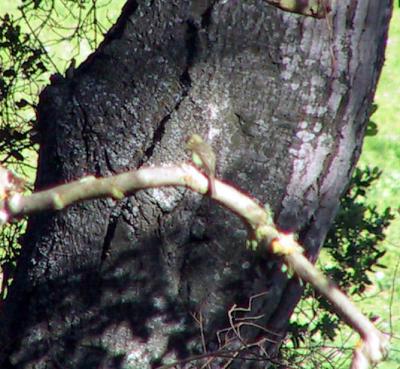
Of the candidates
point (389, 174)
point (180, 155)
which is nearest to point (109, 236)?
point (180, 155)

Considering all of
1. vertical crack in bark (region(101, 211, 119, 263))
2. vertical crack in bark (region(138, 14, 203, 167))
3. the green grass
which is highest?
the green grass

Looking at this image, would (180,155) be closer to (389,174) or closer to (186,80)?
(186,80)

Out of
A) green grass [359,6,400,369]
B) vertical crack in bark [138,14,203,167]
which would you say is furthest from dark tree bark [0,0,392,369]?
green grass [359,6,400,369]

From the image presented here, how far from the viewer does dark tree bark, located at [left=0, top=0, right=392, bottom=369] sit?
2789 millimetres

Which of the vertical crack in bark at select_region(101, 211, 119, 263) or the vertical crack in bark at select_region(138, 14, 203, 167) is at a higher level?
the vertical crack in bark at select_region(138, 14, 203, 167)

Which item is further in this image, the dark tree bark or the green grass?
the green grass

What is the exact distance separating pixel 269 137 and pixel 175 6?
437mm

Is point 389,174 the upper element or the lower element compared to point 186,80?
upper

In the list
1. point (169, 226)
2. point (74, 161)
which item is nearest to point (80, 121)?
point (74, 161)

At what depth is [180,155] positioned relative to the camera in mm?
2775

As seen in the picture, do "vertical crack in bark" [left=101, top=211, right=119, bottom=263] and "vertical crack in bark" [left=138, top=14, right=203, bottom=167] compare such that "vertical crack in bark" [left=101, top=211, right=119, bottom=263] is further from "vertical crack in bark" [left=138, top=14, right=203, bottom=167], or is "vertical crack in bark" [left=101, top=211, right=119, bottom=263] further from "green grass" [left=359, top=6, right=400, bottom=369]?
"green grass" [left=359, top=6, right=400, bottom=369]

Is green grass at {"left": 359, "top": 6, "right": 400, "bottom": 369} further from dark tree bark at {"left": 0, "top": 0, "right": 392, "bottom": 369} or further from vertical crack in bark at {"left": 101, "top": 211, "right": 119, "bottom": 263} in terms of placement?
vertical crack in bark at {"left": 101, "top": 211, "right": 119, "bottom": 263}

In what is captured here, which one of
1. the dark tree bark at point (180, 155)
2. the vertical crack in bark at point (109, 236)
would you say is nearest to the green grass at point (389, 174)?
the dark tree bark at point (180, 155)

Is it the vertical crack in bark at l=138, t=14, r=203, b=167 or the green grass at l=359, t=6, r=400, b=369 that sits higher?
the green grass at l=359, t=6, r=400, b=369
